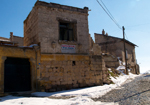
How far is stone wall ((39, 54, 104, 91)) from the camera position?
8852 millimetres

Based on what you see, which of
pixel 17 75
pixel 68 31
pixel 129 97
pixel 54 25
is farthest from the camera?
pixel 68 31

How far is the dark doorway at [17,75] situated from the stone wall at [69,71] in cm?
98

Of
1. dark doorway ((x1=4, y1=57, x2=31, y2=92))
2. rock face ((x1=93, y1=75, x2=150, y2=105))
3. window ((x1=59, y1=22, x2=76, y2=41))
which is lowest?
rock face ((x1=93, y1=75, x2=150, y2=105))

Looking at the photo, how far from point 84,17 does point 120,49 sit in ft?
45.9

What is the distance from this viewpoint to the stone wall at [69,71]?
8.85 meters

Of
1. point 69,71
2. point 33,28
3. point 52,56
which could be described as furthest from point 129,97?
point 33,28

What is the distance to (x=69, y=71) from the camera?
374 inches

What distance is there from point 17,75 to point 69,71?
3.23 meters

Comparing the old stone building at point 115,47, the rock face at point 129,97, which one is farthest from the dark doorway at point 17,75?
the old stone building at point 115,47

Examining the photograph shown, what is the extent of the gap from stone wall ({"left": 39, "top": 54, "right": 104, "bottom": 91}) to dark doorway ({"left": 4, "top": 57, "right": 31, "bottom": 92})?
0.98m

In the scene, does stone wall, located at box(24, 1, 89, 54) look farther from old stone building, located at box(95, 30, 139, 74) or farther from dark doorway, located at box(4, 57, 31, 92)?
old stone building, located at box(95, 30, 139, 74)

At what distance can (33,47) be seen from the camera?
8742 mm

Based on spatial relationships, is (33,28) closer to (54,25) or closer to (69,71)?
(54,25)

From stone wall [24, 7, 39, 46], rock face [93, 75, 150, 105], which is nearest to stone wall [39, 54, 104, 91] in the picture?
stone wall [24, 7, 39, 46]
